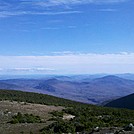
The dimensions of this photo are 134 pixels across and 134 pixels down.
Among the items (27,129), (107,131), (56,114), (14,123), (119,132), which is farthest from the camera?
(56,114)

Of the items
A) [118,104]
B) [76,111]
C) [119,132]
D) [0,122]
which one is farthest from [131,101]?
[119,132]

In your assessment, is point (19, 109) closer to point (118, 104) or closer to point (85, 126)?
point (85, 126)

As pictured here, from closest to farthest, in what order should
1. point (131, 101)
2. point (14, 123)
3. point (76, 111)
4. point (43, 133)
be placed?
point (43, 133) < point (14, 123) < point (76, 111) < point (131, 101)

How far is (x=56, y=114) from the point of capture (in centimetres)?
4119

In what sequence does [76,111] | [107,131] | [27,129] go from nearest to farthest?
[107,131] < [27,129] < [76,111]

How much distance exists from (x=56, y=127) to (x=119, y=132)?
23.8ft

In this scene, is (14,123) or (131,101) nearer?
(14,123)

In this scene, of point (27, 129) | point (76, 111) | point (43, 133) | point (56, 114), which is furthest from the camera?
point (76, 111)

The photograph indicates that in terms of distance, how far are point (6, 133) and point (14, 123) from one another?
17.2 feet

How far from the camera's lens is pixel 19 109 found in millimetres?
43312

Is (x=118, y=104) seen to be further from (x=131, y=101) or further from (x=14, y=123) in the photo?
(x=14, y=123)

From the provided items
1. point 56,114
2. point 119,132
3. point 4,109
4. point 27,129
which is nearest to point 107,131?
point 119,132

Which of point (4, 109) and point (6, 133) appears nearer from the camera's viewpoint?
point (6, 133)

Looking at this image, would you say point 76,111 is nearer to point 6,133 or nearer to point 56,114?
point 56,114
